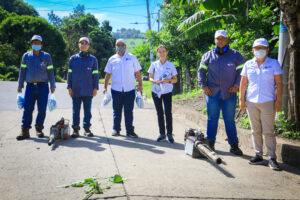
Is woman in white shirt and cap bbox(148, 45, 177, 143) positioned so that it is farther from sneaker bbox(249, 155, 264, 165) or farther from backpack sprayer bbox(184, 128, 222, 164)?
sneaker bbox(249, 155, 264, 165)

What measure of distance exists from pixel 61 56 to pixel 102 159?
46.2 metres

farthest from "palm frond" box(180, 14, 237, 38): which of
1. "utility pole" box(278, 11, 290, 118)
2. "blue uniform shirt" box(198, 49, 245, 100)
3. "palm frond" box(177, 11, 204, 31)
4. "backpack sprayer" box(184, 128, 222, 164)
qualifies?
"backpack sprayer" box(184, 128, 222, 164)

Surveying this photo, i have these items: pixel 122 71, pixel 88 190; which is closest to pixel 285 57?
pixel 122 71

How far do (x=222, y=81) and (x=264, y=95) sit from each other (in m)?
0.85

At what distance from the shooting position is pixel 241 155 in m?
5.40

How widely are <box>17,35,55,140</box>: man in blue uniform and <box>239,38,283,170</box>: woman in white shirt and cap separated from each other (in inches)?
173

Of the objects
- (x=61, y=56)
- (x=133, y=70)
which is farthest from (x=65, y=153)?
(x=61, y=56)

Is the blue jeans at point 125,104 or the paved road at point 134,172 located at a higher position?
the blue jeans at point 125,104

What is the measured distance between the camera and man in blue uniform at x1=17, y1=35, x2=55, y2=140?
6.42 m

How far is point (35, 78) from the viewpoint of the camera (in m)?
6.42

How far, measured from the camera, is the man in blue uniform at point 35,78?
21.1 ft

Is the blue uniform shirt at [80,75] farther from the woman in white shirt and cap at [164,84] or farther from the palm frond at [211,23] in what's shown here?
the palm frond at [211,23]

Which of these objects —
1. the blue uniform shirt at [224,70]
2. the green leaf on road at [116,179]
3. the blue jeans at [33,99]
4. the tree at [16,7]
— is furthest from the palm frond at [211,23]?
the tree at [16,7]

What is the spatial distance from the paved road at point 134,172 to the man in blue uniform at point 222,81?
59 centimetres
